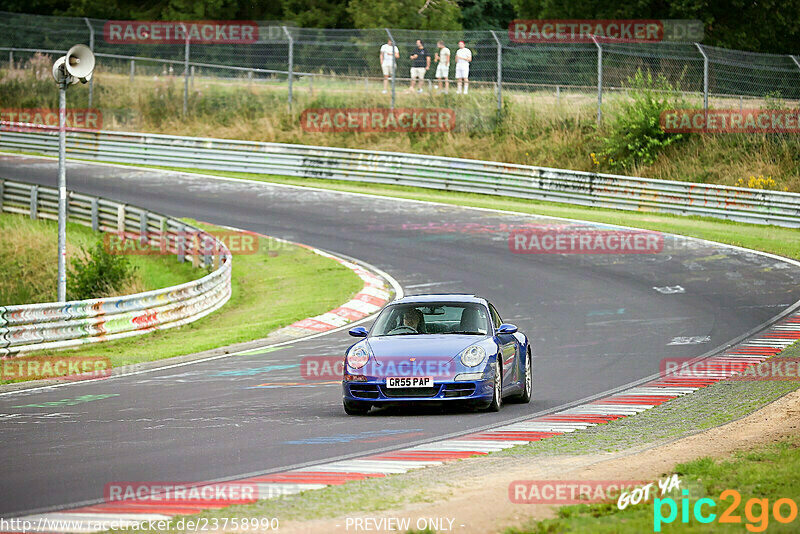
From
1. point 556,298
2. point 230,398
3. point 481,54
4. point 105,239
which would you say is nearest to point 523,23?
point 481,54

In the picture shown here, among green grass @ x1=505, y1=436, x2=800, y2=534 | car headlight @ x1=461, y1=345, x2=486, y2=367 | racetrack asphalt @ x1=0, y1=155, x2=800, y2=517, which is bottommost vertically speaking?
racetrack asphalt @ x1=0, y1=155, x2=800, y2=517

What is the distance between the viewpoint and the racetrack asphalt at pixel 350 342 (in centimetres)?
948

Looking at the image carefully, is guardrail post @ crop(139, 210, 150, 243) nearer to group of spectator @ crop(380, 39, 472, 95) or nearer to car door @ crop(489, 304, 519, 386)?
group of spectator @ crop(380, 39, 472, 95)

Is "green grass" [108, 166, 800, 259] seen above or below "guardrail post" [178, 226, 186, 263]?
above

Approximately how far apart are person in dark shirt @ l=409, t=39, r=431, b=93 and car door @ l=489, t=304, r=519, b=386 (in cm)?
2565

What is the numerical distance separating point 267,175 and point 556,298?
738 inches

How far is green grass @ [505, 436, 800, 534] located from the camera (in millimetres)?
6301

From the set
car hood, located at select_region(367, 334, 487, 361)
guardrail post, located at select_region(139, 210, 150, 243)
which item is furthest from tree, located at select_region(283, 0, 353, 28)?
car hood, located at select_region(367, 334, 487, 361)

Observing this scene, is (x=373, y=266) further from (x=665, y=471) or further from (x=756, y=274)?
(x=665, y=471)

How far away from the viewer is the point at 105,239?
2847cm

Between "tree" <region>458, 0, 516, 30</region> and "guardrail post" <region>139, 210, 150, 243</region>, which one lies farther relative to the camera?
"tree" <region>458, 0, 516, 30</region>

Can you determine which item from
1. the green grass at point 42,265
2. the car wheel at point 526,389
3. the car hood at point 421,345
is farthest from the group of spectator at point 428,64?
the car hood at point 421,345

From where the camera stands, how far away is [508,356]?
12.3 m

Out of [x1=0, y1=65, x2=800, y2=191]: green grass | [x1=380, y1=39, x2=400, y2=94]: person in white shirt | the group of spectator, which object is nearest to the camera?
[x1=0, y1=65, x2=800, y2=191]: green grass
